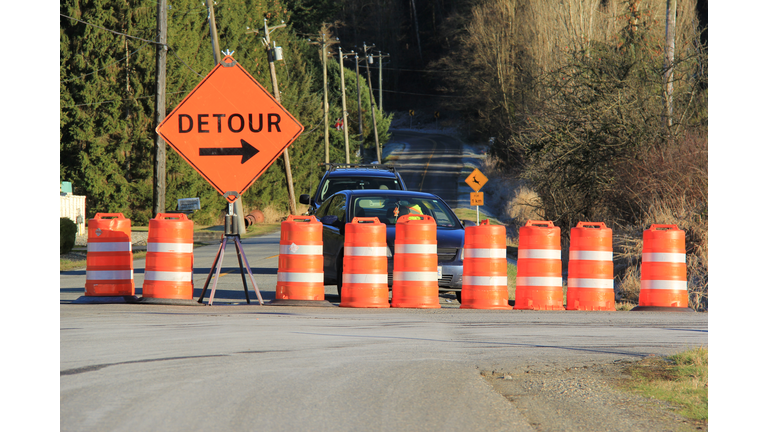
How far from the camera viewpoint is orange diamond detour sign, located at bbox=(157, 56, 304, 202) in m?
10.6

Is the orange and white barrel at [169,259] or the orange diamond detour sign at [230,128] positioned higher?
the orange diamond detour sign at [230,128]

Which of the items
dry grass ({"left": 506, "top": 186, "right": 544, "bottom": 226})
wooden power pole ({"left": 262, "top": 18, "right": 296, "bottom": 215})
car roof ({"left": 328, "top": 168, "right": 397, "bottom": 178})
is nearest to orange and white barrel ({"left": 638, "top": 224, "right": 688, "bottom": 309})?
car roof ({"left": 328, "top": 168, "right": 397, "bottom": 178})

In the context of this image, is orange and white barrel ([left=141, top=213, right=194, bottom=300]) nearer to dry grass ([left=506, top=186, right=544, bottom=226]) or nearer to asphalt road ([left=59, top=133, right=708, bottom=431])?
asphalt road ([left=59, top=133, right=708, bottom=431])

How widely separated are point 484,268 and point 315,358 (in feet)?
12.5

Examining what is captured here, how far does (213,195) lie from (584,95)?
1707 cm

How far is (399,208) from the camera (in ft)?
39.6

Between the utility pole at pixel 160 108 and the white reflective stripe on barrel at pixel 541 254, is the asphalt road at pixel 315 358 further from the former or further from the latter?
the utility pole at pixel 160 108

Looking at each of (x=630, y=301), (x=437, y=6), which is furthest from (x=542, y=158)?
(x=437, y=6)

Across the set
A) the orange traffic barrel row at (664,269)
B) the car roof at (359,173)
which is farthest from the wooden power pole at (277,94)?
the orange traffic barrel row at (664,269)

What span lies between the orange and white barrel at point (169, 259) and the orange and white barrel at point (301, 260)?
4.01 feet

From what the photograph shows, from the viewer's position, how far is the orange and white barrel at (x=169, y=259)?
32.5ft

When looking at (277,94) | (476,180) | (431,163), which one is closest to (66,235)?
(476,180)

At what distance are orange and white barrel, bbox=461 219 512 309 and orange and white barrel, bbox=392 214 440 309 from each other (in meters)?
0.43

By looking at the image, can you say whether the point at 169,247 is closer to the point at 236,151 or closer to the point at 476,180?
the point at 236,151
